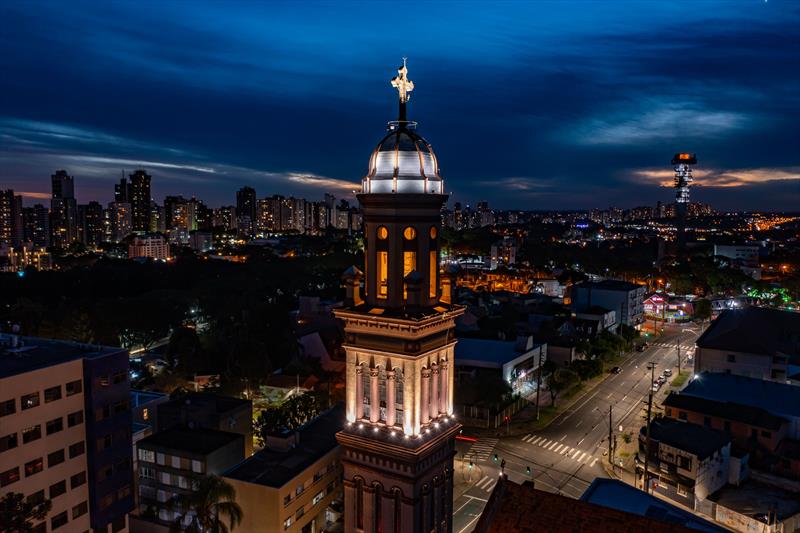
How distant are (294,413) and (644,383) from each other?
39.3 meters

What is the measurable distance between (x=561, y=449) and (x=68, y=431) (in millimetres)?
33714

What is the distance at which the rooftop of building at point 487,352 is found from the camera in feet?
182

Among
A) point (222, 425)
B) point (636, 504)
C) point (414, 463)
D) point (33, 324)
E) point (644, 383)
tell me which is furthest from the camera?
point (33, 324)

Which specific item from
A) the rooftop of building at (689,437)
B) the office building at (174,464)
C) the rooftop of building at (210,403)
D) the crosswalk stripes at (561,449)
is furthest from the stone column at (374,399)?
the crosswalk stripes at (561,449)

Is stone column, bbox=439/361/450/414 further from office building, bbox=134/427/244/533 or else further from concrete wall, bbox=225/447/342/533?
office building, bbox=134/427/244/533

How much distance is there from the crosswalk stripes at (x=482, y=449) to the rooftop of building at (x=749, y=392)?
1685 centimetres

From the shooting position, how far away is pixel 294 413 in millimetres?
41438

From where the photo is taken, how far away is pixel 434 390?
1800 centimetres

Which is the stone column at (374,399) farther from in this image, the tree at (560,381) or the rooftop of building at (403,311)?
the tree at (560,381)

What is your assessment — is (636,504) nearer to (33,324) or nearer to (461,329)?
(461,329)

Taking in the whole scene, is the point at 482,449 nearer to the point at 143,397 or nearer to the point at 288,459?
the point at 288,459

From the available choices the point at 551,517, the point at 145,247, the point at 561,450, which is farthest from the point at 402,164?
the point at 145,247

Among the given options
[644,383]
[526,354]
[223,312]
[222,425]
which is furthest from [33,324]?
[644,383]

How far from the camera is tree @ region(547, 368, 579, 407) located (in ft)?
183
